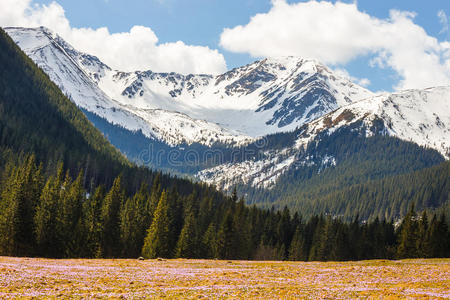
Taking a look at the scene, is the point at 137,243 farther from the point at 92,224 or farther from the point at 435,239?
the point at 435,239

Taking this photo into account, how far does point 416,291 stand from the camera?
24.1 meters

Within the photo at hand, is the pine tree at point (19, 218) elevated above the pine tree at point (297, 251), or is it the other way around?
the pine tree at point (19, 218)

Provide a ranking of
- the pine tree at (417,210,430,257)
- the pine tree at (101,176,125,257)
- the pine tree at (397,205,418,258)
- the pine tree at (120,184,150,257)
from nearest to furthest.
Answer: the pine tree at (101,176,125,257)
the pine tree at (120,184,150,257)
the pine tree at (417,210,430,257)
the pine tree at (397,205,418,258)

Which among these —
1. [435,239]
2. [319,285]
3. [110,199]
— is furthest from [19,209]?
[435,239]

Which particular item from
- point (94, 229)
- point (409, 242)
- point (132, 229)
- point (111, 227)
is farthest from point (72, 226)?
point (409, 242)

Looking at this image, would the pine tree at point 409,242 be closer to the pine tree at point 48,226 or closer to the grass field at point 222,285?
the grass field at point 222,285

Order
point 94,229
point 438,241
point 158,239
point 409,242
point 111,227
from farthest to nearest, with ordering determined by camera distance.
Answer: point 409,242, point 438,241, point 111,227, point 158,239, point 94,229

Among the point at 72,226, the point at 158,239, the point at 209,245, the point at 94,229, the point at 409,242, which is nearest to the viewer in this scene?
the point at 72,226

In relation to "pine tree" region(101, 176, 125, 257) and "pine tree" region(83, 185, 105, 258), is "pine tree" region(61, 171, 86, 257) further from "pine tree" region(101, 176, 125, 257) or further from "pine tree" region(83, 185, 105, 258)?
"pine tree" region(101, 176, 125, 257)

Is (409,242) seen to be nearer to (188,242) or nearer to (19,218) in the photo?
(188,242)

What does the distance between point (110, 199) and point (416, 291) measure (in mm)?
68375

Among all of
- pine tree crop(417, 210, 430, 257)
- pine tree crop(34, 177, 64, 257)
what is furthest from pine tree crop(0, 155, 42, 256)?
pine tree crop(417, 210, 430, 257)

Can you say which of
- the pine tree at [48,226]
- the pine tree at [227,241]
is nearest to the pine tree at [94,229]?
the pine tree at [48,226]

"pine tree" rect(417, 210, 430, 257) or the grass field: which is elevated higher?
"pine tree" rect(417, 210, 430, 257)
